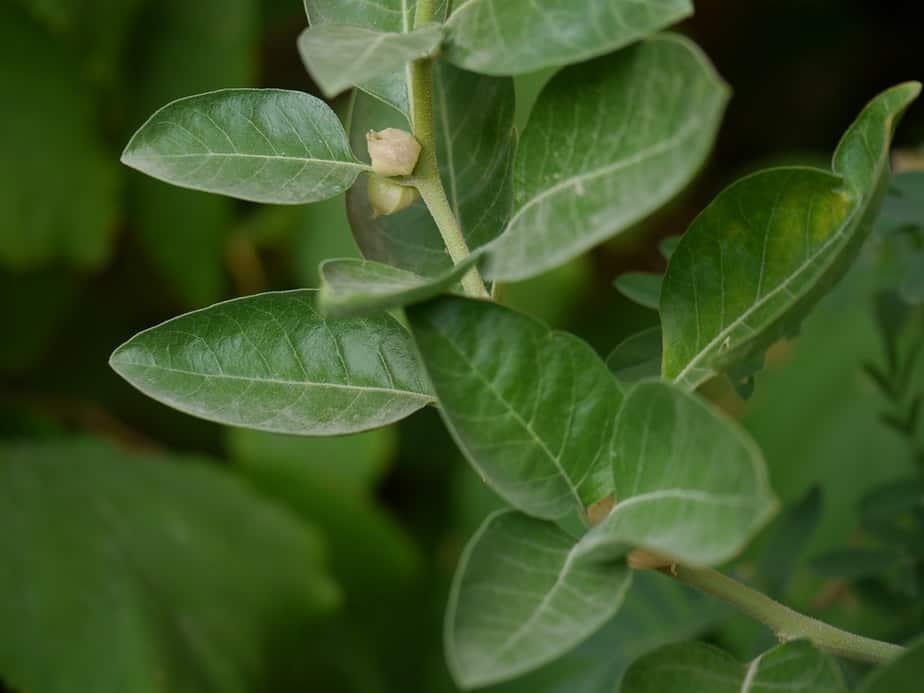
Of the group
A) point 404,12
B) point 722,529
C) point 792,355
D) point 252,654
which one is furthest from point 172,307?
point 722,529

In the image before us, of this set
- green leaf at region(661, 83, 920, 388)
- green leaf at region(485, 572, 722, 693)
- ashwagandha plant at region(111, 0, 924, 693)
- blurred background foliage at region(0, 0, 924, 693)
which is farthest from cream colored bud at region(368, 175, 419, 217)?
Result: green leaf at region(485, 572, 722, 693)

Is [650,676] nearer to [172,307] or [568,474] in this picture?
[568,474]

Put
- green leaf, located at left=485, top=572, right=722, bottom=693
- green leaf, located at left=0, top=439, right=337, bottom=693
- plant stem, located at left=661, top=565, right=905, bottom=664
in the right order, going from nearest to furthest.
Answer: plant stem, located at left=661, top=565, right=905, bottom=664 < green leaf, located at left=485, top=572, right=722, bottom=693 < green leaf, located at left=0, top=439, right=337, bottom=693

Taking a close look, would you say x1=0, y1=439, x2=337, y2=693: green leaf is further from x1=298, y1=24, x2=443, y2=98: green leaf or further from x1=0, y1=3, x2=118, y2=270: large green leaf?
x1=298, y1=24, x2=443, y2=98: green leaf

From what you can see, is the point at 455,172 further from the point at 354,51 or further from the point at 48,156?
the point at 48,156

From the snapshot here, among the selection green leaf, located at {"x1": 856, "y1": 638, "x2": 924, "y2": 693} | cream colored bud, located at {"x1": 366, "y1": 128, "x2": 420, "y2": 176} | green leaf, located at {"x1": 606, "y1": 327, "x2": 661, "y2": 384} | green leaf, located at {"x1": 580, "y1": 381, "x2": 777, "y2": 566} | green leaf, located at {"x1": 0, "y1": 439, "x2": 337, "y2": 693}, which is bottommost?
green leaf, located at {"x1": 0, "y1": 439, "x2": 337, "y2": 693}

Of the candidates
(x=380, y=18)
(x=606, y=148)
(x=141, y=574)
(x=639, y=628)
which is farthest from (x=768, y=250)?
(x=141, y=574)
